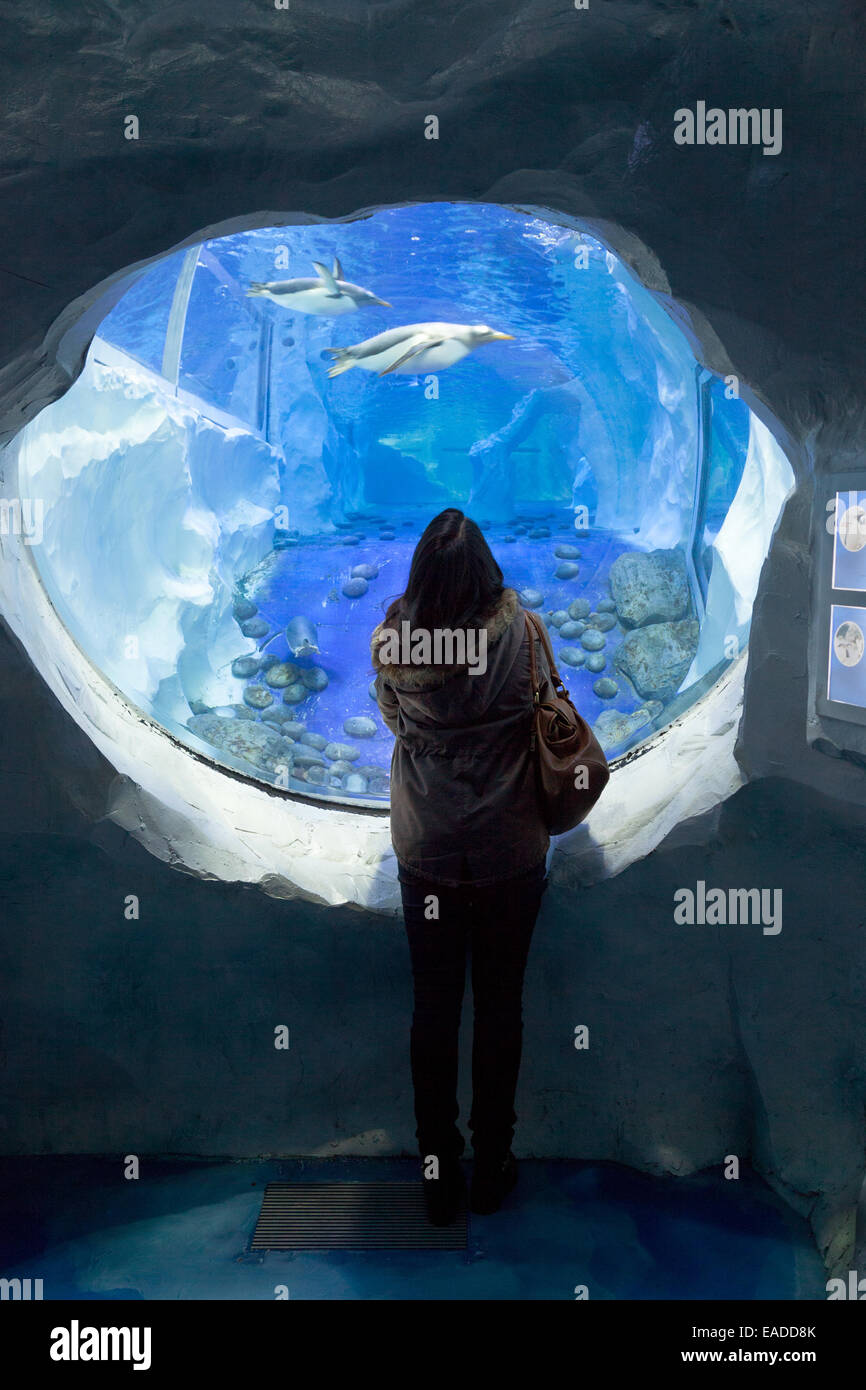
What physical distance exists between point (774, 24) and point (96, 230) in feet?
5.68

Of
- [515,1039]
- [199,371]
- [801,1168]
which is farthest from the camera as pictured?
[199,371]

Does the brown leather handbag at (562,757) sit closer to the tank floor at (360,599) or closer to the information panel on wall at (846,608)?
the information panel on wall at (846,608)

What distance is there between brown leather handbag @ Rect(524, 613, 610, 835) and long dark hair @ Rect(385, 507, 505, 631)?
0.24 m

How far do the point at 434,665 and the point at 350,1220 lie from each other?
1746mm

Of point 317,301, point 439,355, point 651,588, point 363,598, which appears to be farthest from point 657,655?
point 317,301

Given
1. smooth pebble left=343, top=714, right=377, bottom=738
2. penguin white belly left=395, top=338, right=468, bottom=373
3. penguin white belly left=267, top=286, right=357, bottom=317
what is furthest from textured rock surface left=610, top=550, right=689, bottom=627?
penguin white belly left=267, top=286, right=357, bottom=317

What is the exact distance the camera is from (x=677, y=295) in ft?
7.88

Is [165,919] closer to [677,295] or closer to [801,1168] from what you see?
[801,1168]

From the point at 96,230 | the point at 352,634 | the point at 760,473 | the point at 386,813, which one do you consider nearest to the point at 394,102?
the point at 96,230

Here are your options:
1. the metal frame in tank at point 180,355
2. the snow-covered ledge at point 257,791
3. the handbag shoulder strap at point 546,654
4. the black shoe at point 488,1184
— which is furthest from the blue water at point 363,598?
the handbag shoulder strap at point 546,654

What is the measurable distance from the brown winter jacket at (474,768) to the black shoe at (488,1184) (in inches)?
37.2

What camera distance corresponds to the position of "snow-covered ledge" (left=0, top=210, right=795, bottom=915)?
278cm

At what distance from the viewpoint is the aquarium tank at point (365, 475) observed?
15.5 feet

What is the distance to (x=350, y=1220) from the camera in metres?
2.72
